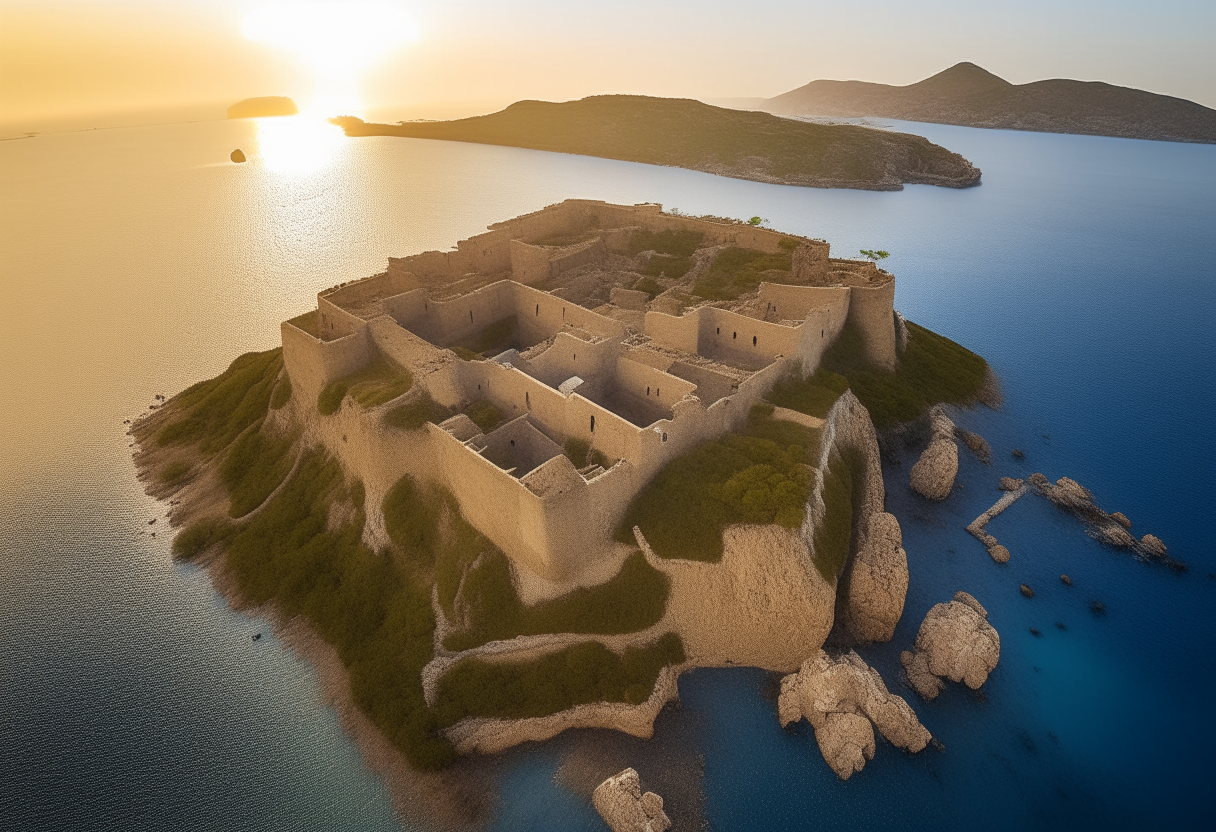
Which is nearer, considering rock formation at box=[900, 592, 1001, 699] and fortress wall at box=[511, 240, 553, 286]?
rock formation at box=[900, 592, 1001, 699]

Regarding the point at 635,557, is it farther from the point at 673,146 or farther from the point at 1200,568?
the point at 673,146

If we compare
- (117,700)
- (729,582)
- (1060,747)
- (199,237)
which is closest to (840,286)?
(729,582)

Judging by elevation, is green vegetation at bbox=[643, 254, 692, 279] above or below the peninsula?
above

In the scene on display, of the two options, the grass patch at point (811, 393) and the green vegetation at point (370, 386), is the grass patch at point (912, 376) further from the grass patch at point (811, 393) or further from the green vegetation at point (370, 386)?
the green vegetation at point (370, 386)

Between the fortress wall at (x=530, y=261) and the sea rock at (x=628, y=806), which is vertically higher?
the fortress wall at (x=530, y=261)

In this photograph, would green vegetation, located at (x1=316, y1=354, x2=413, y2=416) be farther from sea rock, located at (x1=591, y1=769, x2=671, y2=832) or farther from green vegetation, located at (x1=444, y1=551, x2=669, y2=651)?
sea rock, located at (x1=591, y1=769, x2=671, y2=832)

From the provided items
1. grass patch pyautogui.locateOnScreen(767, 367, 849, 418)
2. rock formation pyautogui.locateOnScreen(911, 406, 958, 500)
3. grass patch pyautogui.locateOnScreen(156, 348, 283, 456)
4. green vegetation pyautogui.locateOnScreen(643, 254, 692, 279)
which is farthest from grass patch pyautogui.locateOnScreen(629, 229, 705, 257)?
grass patch pyautogui.locateOnScreen(156, 348, 283, 456)

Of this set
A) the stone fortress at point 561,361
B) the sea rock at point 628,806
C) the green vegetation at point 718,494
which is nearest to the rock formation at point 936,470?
the stone fortress at point 561,361
